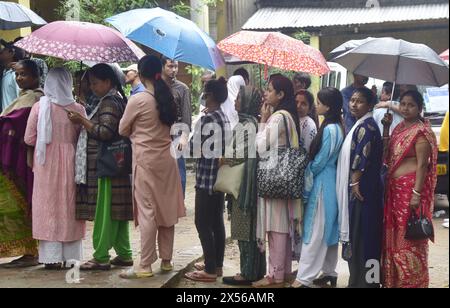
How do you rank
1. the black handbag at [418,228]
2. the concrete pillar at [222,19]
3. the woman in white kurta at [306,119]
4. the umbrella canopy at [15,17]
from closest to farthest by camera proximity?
the black handbag at [418,228], the woman in white kurta at [306,119], the umbrella canopy at [15,17], the concrete pillar at [222,19]

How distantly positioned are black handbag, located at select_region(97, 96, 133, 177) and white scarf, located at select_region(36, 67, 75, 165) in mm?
472

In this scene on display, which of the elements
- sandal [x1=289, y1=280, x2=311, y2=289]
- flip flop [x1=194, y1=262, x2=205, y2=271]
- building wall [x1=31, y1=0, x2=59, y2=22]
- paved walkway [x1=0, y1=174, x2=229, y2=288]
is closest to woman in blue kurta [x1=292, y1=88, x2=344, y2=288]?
sandal [x1=289, y1=280, x2=311, y2=289]

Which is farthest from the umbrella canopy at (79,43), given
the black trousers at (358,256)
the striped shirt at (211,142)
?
the black trousers at (358,256)

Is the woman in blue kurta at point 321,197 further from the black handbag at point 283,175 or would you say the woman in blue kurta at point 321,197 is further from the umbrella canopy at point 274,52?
the umbrella canopy at point 274,52

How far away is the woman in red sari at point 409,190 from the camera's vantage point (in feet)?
18.3

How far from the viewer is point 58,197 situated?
20.7 feet

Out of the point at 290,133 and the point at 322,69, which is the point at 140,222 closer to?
the point at 290,133

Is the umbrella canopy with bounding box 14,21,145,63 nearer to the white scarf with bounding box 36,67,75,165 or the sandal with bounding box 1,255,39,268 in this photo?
the white scarf with bounding box 36,67,75,165

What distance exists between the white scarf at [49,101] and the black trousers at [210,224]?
1.38m

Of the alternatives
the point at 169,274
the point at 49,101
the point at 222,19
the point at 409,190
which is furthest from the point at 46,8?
the point at 409,190

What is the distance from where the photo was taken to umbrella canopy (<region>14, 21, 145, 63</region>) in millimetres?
6000

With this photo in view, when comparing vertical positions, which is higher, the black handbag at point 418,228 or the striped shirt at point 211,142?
the striped shirt at point 211,142

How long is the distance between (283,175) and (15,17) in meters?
3.91

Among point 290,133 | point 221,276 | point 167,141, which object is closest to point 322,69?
point 290,133
